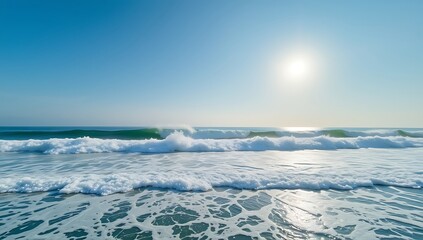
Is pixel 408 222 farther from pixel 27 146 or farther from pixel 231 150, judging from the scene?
pixel 27 146

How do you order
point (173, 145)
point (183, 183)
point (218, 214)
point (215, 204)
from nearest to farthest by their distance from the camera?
point (218, 214), point (215, 204), point (183, 183), point (173, 145)

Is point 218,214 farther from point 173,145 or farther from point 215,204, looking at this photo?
point 173,145

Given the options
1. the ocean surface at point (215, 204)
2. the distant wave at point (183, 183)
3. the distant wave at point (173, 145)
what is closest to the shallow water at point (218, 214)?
the ocean surface at point (215, 204)

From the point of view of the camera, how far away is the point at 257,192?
5.81m

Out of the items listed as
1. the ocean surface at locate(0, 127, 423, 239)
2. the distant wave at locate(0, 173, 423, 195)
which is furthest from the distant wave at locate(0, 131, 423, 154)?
the distant wave at locate(0, 173, 423, 195)

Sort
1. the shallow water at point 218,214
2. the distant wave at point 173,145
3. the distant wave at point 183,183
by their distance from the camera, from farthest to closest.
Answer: the distant wave at point 173,145 < the distant wave at point 183,183 < the shallow water at point 218,214

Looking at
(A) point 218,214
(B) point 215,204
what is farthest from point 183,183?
(A) point 218,214

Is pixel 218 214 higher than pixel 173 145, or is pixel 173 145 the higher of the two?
pixel 173 145

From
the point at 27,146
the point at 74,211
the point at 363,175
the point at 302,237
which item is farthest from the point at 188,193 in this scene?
the point at 27,146

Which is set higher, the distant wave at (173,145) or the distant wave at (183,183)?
the distant wave at (173,145)

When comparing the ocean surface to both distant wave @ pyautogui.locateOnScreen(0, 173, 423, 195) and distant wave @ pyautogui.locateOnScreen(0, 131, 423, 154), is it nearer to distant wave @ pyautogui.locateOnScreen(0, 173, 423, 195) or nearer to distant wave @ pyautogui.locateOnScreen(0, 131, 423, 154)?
distant wave @ pyautogui.locateOnScreen(0, 173, 423, 195)

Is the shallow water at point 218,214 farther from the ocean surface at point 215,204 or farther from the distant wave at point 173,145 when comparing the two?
the distant wave at point 173,145

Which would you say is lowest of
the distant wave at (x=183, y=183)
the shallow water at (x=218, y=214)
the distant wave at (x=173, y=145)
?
the shallow water at (x=218, y=214)

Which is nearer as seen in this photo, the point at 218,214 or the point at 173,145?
the point at 218,214
